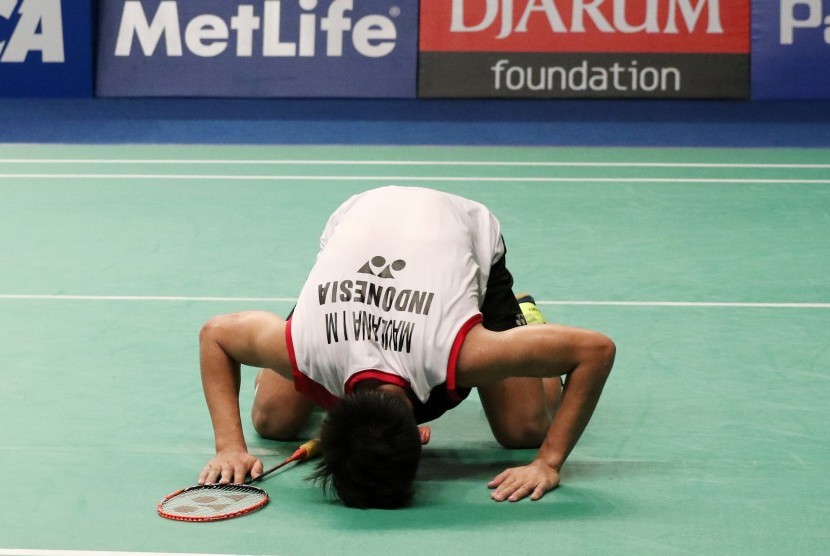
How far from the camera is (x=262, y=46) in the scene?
9.76 m

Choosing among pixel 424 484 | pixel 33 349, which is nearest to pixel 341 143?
pixel 33 349

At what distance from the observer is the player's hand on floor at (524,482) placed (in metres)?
3.41

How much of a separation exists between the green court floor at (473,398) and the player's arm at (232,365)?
4.2 inches

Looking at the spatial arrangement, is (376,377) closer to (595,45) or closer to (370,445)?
(370,445)

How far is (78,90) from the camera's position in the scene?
394 inches

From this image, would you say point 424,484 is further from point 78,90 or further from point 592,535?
point 78,90

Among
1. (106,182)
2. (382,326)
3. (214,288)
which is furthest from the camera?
(106,182)

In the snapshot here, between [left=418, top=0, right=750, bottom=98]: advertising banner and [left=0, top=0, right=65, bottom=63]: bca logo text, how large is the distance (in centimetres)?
282

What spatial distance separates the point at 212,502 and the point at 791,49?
738cm

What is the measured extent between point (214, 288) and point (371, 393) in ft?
8.62

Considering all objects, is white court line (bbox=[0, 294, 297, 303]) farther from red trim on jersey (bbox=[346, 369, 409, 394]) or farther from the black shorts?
red trim on jersey (bbox=[346, 369, 409, 394])

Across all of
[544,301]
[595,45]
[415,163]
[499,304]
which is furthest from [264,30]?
[499,304]

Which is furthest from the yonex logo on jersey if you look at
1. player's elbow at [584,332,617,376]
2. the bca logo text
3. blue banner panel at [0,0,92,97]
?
the bca logo text

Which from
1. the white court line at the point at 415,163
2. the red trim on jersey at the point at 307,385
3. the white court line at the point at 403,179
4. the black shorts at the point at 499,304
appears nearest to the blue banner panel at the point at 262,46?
the white court line at the point at 415,163
